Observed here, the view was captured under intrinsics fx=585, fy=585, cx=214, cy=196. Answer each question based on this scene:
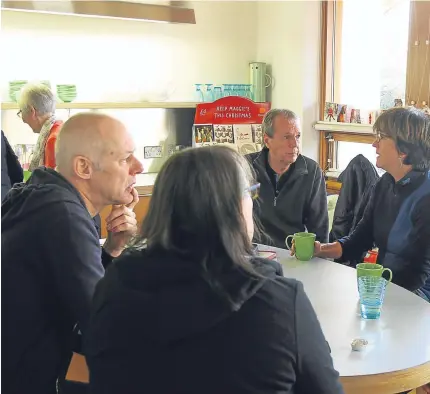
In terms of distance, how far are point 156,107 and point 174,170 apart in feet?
12.6

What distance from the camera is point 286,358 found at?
98 cm

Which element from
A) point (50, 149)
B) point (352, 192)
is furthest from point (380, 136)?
point (50, 149)

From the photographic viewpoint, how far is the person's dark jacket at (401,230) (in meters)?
2.10

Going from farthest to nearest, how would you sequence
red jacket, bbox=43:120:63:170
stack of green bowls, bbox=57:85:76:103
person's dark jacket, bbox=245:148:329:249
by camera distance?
1. stack of green bowls, bbox=57:85:76:103
2. red jacket, bbox=43:120:63:170
3. person's dark jacket, bbox=245:148:329:249

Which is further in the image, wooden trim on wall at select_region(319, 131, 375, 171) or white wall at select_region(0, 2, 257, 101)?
white wall at select_region(0, 2, 257, 101)

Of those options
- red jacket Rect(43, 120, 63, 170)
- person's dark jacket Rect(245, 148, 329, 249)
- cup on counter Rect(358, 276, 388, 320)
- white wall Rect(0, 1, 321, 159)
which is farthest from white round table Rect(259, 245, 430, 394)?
white wall Rect(0, 1, 321, 159)

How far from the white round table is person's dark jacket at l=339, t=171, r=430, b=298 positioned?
0.22m

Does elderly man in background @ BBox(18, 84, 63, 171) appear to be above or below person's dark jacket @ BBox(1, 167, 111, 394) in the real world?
above

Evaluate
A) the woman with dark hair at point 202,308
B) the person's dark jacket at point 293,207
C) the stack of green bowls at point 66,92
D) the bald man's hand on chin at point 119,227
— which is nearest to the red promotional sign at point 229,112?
the stack of green bowls at point 66,92

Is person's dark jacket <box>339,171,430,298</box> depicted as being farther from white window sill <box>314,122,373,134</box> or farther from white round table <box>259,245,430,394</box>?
white window sill <box>314,122,373,134</box>

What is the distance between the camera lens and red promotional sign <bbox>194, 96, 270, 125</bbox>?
476 cm

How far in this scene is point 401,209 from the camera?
223 centimetres

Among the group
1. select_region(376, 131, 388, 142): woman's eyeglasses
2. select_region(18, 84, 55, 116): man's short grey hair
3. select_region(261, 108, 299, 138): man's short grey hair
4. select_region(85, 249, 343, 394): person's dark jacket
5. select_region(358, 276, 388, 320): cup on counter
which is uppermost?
select_region(18, 84, 55, 116): man's short grey hair

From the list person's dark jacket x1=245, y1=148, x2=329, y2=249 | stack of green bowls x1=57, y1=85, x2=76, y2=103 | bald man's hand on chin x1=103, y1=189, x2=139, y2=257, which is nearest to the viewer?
bald man's hand on chin x1=103, y1=189, x2=139, y2=257
